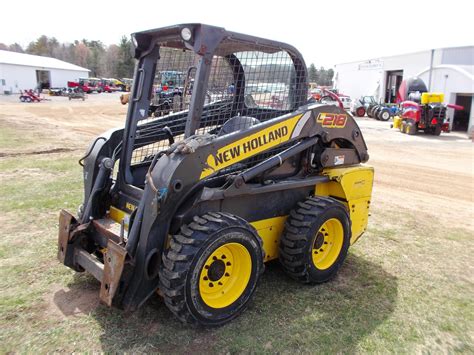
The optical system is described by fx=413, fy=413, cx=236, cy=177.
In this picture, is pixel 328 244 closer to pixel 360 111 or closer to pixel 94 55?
pixel 360 111

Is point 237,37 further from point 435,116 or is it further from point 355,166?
point 435,116

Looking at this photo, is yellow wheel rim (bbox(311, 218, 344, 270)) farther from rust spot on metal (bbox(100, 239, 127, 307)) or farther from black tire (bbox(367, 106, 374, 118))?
black tire (bbox(367, 106, 374, 118))

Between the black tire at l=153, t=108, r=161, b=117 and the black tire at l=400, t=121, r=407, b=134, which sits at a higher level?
the black tire at l=153, t=108, r=161, b=117

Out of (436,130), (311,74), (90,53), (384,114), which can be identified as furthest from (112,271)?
(90,53)

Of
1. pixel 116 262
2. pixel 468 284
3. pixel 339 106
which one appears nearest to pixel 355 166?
pixel 339 106

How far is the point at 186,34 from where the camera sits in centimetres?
332

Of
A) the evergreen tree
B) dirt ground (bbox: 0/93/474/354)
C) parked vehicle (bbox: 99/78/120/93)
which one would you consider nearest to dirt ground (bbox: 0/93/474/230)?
dirt ground (bbox: 0/93/474/354)

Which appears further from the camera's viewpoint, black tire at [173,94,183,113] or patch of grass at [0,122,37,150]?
patch of grass at [0,122,37,150]

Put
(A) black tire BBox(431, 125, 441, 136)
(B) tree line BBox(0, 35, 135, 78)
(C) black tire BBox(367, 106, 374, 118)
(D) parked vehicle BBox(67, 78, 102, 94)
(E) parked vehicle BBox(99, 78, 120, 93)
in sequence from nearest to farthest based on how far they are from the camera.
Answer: (A) black tire BBox(431, 125, 441, 136) < (C) black tire BBox(367, 106, 374, 118) < (D) parked vehicle BBox(67, 78, 102, 94) < (E) parked vehicle BBox(99, 78, 120, 93) < (B) tree line BBox(0, 35, 135, 78)

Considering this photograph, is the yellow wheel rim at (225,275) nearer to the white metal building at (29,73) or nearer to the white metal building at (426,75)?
the white metal building at (426,75)

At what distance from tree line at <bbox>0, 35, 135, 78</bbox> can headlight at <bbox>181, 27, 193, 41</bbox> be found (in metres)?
72.0

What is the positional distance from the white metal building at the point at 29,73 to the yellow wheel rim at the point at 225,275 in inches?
2123

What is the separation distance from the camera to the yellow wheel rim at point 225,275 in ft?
11.0

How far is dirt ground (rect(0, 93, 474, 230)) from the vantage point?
24.6 ft
